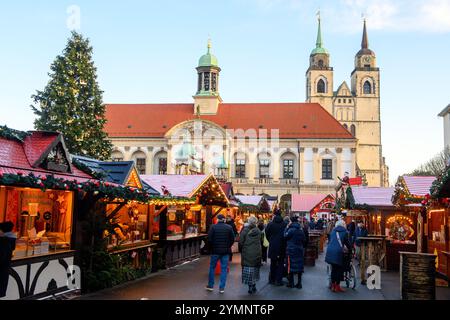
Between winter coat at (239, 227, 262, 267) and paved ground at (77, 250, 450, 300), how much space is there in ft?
2.30

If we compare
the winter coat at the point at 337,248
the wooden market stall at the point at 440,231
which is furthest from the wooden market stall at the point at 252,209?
the winter coat at the point at 337,248

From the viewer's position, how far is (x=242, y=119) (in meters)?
63.2

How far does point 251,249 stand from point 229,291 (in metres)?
1.13

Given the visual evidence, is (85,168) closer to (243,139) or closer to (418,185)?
(418,185)

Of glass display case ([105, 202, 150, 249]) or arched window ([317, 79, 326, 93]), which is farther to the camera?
arched window ([317, 79, 326, 93])

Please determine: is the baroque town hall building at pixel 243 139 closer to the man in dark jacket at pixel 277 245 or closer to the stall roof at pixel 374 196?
the stall roof at pixel 374 196

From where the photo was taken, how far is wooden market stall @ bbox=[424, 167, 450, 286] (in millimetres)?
12539

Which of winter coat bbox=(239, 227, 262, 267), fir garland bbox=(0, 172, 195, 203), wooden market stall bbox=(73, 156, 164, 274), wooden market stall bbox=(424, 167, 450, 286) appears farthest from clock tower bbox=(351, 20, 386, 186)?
fir garland bbox=(0, 172, 195, 203)

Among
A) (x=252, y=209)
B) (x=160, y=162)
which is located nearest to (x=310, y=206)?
(x=252, y=209)

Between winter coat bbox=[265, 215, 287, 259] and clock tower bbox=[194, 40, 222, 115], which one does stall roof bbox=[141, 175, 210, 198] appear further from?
clock tower bbox=[194, 40, 222, 115]

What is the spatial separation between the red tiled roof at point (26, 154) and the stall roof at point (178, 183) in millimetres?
6708

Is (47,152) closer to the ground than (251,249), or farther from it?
farther from it

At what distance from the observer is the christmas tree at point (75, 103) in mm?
31641
